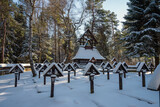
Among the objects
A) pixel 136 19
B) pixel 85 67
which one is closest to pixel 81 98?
pixel 85 67

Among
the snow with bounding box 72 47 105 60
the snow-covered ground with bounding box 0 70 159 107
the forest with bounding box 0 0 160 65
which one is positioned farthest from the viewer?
the snow with bounding box 72 47 105 60

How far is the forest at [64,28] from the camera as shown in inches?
422

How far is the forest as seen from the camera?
10.7 metres

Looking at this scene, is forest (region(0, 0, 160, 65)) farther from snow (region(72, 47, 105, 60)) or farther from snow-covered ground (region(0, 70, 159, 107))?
snow-covered ground (region(0, 70, 159, 107))

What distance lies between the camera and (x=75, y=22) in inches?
789

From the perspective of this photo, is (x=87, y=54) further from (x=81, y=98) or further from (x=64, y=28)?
(x=81, y=98)

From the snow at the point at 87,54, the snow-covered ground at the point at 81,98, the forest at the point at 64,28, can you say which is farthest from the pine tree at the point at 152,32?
the snow at the point at 87,54

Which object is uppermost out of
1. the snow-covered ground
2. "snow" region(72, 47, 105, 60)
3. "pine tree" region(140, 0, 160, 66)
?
"pine tree" region(140, 0, 160, 66)

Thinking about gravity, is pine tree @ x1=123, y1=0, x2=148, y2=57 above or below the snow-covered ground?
above

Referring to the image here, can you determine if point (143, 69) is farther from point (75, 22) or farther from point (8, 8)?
point (75, 22)

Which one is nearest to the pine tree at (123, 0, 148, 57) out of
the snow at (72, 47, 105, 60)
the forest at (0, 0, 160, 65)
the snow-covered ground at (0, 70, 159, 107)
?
the forest at (0, 0, 160, 65)

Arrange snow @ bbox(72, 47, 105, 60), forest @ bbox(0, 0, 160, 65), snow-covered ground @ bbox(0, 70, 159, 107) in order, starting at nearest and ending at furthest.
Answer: snow-covered ground @ bbox(0, 70, 159, 107) < forest @ bbox(0, 0, 160, 65) < snow @ bbox(72, 47, 105, 60)

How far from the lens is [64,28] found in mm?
22688

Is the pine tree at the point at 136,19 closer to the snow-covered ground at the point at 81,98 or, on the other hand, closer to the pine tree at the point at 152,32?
the pine tree at the point at 152,32
